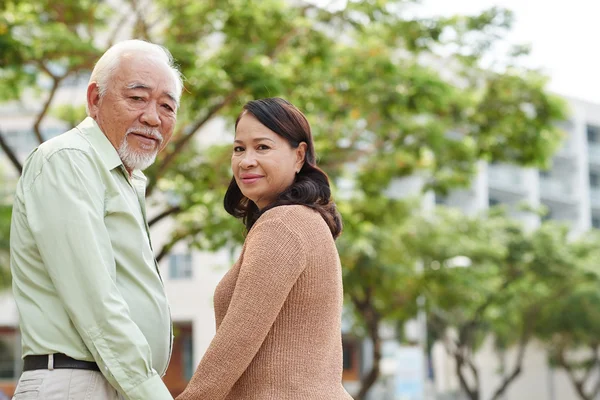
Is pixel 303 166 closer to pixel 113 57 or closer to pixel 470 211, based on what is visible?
pixel 113 57

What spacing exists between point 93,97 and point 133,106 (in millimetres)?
146

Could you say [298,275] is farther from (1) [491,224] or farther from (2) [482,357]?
(2) [482,357]

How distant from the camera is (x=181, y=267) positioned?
112 ft

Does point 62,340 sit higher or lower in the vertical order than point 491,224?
higher

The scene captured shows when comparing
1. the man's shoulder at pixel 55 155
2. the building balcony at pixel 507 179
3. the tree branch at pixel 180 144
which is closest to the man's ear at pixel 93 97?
the man's shoulder at pixel 55 155

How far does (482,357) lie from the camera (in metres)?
48.4

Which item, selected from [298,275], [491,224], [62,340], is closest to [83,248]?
[62,340]

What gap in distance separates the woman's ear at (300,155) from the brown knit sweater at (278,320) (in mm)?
202

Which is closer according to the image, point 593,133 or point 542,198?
point 542,198

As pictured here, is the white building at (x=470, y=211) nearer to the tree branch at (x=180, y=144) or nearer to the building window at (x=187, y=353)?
the building window at (x=187, y=353)

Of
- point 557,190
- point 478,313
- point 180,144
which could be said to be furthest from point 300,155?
point 557,190

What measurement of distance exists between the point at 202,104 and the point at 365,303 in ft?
40.7

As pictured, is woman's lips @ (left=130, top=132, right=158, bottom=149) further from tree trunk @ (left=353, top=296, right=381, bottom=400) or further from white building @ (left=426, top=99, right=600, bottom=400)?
white building @ (left=426, top=99, right=600, bottom=400)

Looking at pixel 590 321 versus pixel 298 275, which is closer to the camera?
pixel 298 275
